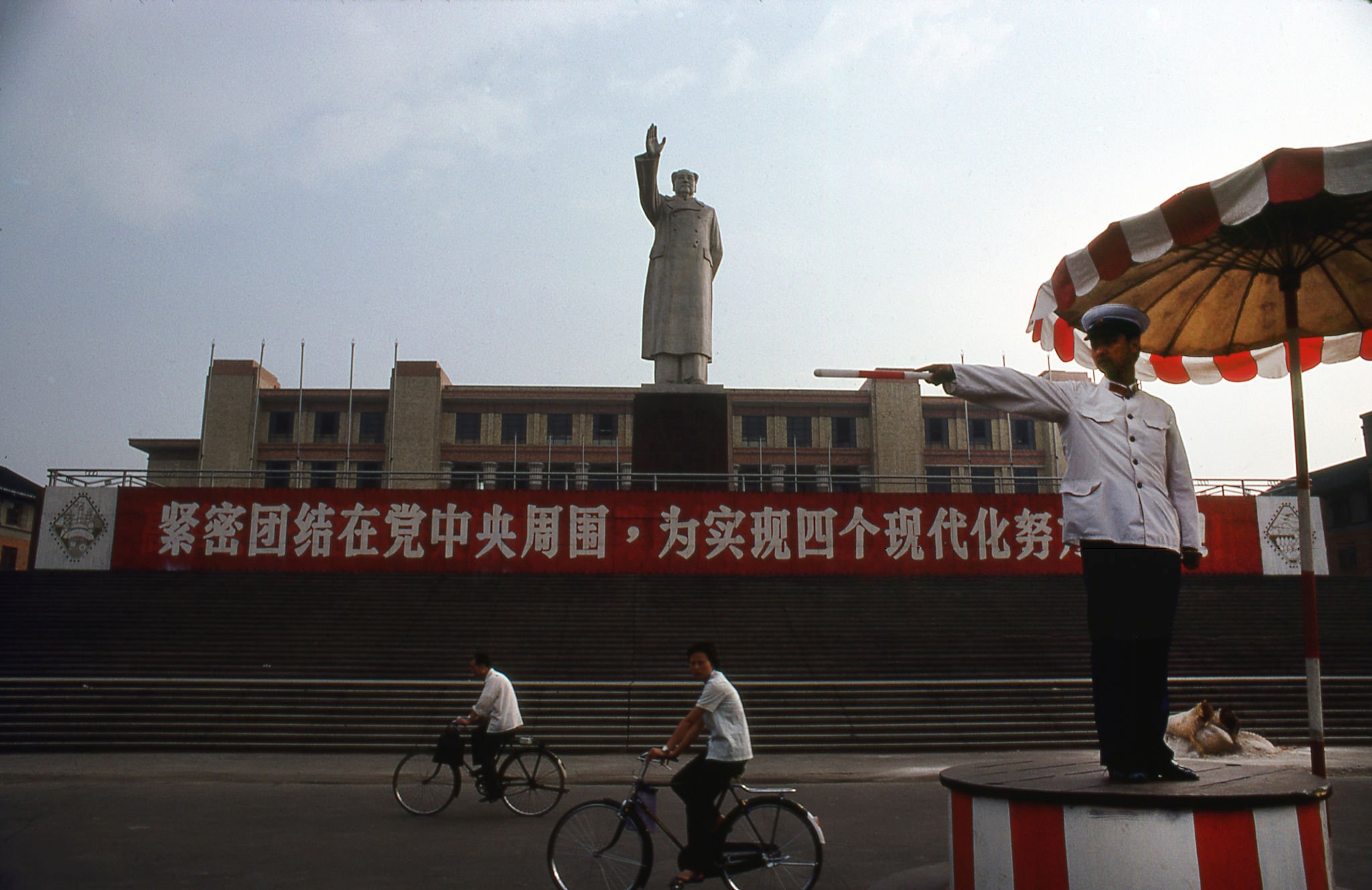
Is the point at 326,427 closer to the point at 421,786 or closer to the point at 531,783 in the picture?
the point at 421,786

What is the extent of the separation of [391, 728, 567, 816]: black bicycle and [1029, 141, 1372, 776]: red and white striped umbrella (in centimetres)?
463

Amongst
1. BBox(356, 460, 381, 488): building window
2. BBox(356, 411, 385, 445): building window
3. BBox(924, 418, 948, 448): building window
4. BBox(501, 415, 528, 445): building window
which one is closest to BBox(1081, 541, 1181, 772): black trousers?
BBox(356, 460, 381, 488): building window

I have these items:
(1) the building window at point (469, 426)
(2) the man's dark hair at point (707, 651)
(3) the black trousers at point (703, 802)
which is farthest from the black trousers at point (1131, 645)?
(1) the building window at point (469, 426)

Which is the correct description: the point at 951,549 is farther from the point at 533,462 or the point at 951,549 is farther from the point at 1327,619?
the point at 533,462

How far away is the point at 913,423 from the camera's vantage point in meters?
41.0

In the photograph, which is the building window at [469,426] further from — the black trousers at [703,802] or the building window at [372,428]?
the black trousers at [703,802]

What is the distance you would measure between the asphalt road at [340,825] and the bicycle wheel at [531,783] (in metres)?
0.10

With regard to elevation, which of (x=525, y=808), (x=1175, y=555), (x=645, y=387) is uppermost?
(x=645, y=387)

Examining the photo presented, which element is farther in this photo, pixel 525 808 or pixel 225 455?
pixel 225 455

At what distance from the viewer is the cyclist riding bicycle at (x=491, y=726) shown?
716 cm

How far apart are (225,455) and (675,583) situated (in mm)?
29019

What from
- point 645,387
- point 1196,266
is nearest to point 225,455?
point 645,387

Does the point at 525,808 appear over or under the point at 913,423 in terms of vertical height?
under

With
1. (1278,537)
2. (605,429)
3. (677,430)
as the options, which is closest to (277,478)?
(605,429)
